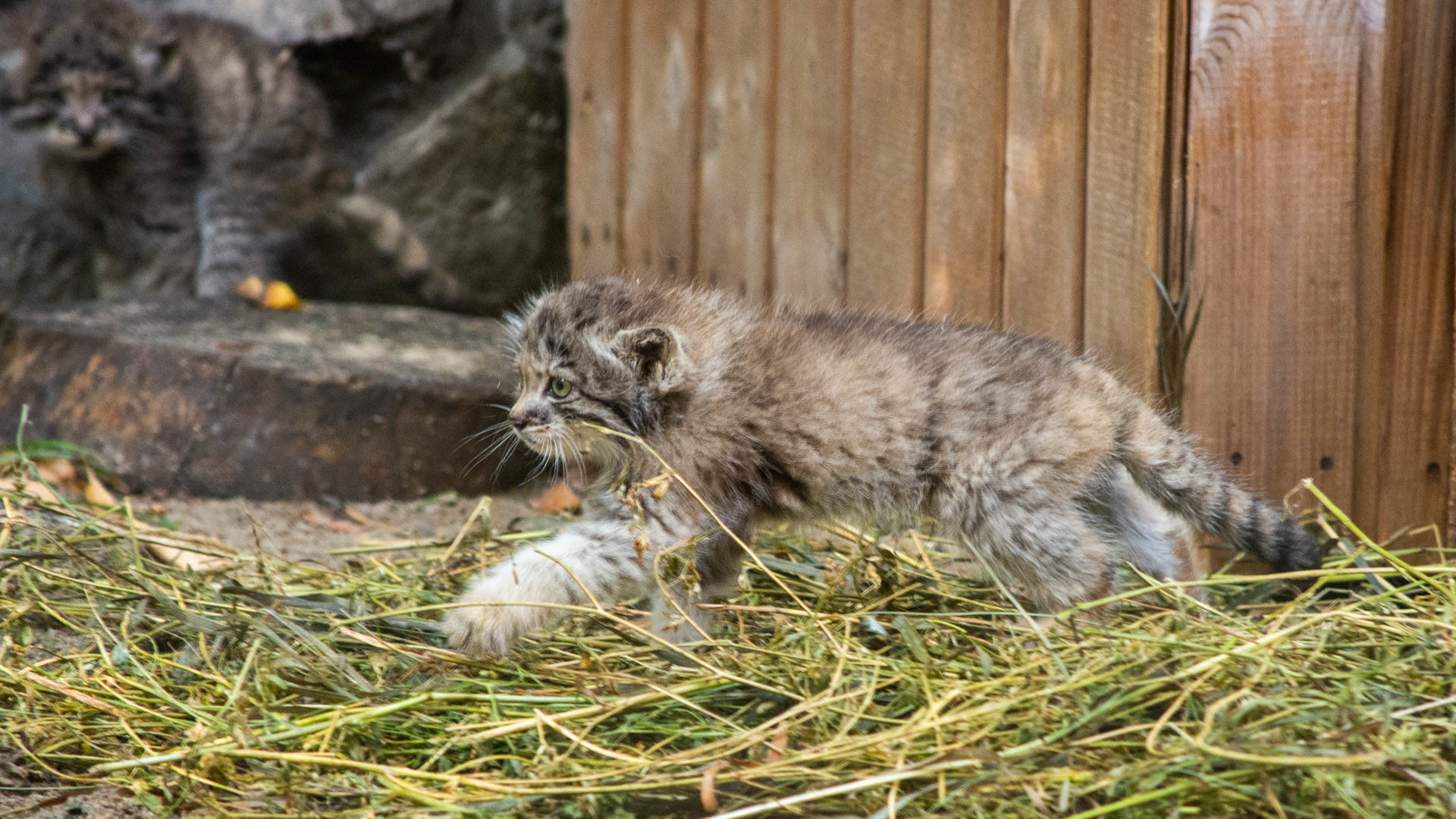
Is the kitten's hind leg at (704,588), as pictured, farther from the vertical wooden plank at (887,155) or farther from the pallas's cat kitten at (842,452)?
the vertical wooden plank at (887,155)

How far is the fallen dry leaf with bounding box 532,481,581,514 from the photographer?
5516 millimetres

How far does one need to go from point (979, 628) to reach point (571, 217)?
3.60 metres

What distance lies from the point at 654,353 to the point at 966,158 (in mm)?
1413

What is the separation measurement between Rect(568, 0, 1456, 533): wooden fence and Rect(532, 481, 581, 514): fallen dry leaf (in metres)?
1.48

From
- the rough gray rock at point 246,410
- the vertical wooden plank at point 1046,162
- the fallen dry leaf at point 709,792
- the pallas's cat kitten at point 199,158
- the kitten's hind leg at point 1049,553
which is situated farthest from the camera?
the pallas's cat kitten at point 199,158

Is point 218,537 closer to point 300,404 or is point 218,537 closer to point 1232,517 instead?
point 300,404

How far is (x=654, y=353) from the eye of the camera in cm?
385

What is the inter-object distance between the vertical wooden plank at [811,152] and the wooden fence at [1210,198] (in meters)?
0.06

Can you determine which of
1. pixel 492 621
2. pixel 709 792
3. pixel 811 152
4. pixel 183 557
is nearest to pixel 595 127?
pixel 811 152

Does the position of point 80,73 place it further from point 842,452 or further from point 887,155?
point 842,452

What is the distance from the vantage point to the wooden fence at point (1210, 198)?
383cm

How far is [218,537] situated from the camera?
194 inches

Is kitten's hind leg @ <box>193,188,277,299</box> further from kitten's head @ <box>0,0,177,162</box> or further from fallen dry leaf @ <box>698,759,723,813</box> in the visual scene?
fallen dry leaf @ <box>698,759,723,813</box>

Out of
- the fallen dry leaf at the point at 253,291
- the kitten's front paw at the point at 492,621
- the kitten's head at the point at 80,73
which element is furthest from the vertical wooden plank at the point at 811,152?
the kitten's head at the point at 80,73
